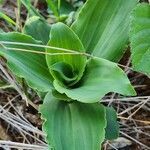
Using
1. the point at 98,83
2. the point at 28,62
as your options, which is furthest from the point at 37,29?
the point at 98,83

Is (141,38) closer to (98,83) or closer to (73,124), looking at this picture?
(98,83)

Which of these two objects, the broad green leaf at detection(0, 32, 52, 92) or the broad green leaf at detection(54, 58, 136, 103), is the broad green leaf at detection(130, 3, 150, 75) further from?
the broad green leaf at detection(0, 32, 52, 92)

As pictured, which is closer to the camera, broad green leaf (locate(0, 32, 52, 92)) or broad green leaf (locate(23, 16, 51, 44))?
broad green leaf (locate(0, 32, 52, 92))

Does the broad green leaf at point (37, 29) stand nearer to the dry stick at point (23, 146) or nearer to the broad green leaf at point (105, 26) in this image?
the broad green leaf at point (105, 26)

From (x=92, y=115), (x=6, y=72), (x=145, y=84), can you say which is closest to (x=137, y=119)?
(x=145, y=84)

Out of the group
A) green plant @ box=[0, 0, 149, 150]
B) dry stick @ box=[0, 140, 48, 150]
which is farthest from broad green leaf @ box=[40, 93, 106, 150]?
dry stick @ box=[0, 140, 48, 150]

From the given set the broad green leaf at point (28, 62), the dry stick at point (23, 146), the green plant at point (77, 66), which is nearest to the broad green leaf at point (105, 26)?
the green plant at point (77, 66)
